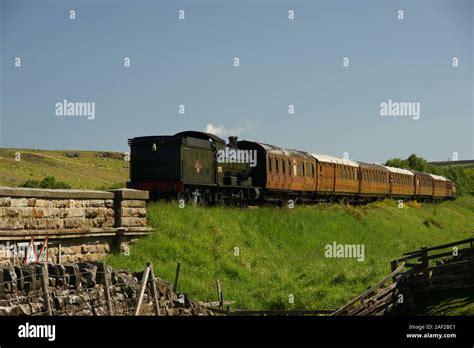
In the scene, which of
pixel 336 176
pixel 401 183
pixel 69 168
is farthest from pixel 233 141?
pixel 69 168

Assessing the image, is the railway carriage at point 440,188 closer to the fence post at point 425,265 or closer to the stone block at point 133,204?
the fence post at point 425,265

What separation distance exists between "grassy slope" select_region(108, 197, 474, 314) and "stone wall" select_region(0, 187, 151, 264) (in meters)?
Answer: 0.70

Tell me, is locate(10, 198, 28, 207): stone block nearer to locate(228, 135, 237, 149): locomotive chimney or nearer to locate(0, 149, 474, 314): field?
locate(0, 149, 474, 314): field

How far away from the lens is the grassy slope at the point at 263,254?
23500 mm

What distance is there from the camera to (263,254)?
29.4 metres

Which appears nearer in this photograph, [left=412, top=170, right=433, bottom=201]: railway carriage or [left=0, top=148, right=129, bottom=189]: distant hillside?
[left=412, top=170, right=433, bottom=201]: railway carriage

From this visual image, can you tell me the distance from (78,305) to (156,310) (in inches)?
78.0

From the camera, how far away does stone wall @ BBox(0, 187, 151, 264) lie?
706 inches

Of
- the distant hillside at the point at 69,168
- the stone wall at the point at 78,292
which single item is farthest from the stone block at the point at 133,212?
the distant hillside at the point at 69,168

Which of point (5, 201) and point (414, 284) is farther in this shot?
point (414, 284)

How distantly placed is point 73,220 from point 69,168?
73.2 m

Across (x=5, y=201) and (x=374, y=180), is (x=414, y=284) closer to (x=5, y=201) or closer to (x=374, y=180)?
(x=5, y=201)

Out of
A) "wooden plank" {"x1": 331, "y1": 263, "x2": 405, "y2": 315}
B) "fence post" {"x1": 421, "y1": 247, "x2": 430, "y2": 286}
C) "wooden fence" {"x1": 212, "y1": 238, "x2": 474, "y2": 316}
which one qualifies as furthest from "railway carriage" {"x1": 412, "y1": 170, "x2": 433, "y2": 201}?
"wooden plank" {"x1": 331, "y1": 263, "x2": 405, "y2": 315}
